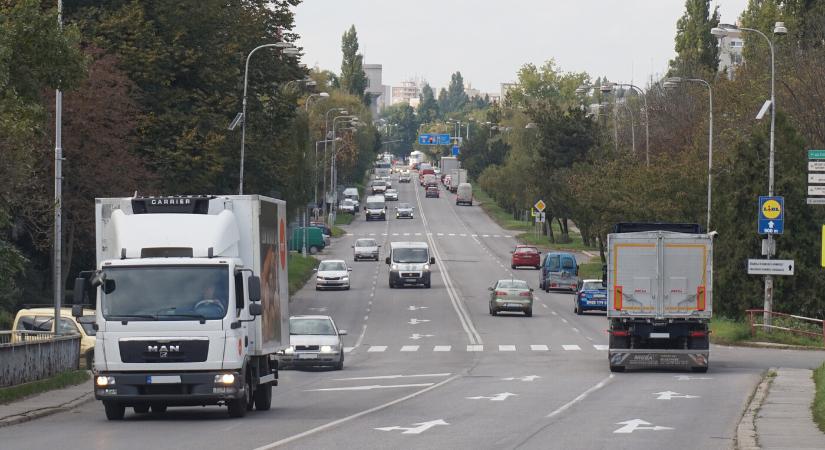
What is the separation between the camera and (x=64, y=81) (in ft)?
88.0

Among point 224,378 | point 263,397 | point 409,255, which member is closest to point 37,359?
point 263,397

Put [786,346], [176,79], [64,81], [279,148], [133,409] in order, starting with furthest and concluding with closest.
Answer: [279,148]
[176,79]
[786,346]
[64,81]
[133,409]

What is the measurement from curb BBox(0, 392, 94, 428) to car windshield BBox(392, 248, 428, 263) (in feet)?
140

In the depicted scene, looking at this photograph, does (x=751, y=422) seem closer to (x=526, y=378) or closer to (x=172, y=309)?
(x=172, y=309)

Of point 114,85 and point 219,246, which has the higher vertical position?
point 114,85

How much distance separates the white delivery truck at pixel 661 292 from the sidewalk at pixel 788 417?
2.82m

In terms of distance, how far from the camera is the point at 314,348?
36.1 m

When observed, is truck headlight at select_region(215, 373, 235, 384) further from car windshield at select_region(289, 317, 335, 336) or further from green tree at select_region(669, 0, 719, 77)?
green tree at select_region(669, 0, 719, 77)

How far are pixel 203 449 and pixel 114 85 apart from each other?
29.6 m

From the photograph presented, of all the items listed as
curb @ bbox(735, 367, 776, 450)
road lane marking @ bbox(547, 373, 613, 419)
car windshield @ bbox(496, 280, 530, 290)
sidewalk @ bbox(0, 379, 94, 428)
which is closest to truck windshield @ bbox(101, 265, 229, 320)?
sidewalk @ bbox(0, 379, 94, 428)

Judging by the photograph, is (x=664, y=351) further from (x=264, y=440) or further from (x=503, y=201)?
(x=503, y=201)

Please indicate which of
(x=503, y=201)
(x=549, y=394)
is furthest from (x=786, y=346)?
(x=503, y=201)

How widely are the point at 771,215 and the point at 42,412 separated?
2640 centimetres

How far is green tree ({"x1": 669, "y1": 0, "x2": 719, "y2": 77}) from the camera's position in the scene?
326ft
